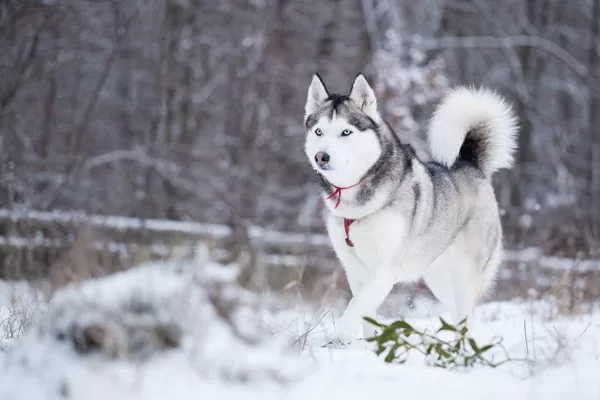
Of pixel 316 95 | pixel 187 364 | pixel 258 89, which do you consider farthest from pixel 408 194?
pixel 258 89

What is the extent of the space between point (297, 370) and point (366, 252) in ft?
5.30

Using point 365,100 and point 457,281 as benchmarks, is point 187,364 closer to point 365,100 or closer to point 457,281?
point 365,100

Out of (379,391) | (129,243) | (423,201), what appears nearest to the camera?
(379,391)

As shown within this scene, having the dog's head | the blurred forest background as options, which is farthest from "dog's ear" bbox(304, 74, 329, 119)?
the blurred forest background

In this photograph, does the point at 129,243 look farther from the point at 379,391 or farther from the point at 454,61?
the point at 454,61

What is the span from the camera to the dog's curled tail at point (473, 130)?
4.59m

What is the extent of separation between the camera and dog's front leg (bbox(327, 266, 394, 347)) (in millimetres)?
3453

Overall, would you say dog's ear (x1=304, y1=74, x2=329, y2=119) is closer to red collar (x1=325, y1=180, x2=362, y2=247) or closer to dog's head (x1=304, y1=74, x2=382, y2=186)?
dog's head (x1=304, y1=74, x2=382, y2=186)

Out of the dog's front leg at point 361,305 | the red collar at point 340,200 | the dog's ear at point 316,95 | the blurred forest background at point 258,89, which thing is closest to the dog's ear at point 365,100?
the dog's ear at point 316,95

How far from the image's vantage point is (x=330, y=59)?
16.8m

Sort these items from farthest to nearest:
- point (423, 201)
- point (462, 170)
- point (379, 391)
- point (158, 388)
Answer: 1. point (462, 170)
2. point (423, 201)
3. point (379, 391)
4. point (158, 388)

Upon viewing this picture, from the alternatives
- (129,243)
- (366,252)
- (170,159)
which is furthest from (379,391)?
(170,159)

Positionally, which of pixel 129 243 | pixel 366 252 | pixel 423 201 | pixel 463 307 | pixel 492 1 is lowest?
pixel 129 243

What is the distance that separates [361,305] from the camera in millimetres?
3611
